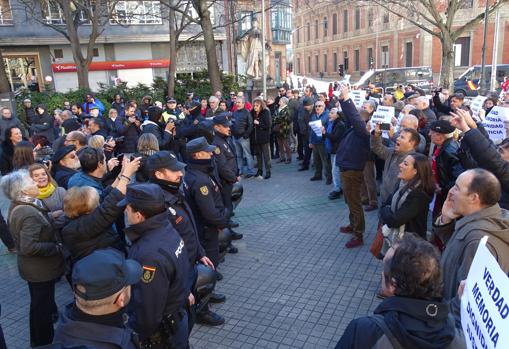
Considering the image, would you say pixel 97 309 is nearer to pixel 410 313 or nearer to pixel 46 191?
pixel 410 313

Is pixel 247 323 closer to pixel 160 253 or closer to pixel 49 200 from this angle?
pixel 160 253

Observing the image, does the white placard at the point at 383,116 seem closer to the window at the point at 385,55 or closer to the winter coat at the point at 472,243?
the winter coat at the point at 472,243

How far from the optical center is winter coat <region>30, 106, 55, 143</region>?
1188 centimetres

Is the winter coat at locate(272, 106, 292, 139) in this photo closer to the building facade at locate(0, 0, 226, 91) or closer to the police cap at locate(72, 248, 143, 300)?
the police cap at locate(72, 248, 143, 300)

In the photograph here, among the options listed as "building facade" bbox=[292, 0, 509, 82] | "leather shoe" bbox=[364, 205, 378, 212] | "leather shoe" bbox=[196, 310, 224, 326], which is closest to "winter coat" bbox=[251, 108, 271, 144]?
"leather shoe" bbox=[364, 205, 378, 212]

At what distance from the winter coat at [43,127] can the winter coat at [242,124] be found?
17.9 ft

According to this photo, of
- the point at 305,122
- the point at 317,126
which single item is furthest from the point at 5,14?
the point at 317,126

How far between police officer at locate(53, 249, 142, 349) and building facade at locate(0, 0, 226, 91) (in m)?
27.0

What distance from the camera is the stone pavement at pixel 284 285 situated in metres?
4.27

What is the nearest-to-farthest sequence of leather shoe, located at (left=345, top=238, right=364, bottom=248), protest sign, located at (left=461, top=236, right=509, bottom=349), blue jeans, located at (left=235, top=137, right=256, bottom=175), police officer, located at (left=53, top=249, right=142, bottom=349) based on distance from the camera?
protest sign, located at (left=461, top=236, right=509, bottom=349) < police officer, located at (left=53, top=249, right=142, bottom=349) < leather shoe, located at (left=345, top=238, right=364, bottom=248) < blue jeans, located at (left=235, top=137, right=256, bottom=175)

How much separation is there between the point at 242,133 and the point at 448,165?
5.52m

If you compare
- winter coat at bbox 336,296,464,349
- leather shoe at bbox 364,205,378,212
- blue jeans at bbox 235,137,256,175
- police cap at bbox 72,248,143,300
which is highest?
police cap at bbox 72,248,143,300

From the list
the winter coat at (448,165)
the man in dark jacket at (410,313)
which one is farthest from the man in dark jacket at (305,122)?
the man in dark jacket at (410,313)

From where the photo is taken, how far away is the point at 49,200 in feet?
14.7
